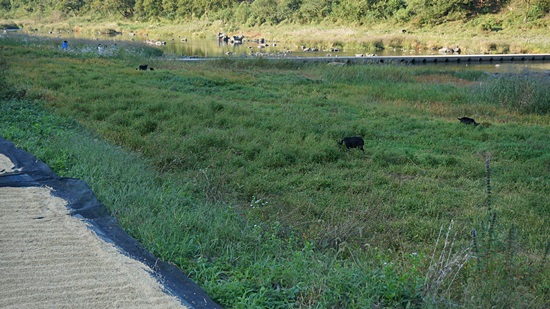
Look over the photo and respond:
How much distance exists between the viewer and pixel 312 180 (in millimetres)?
7184

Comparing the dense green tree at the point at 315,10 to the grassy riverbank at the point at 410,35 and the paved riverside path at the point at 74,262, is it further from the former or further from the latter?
the paved riverside path at the point at 74,262

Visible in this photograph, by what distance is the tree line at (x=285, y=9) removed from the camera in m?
49.6

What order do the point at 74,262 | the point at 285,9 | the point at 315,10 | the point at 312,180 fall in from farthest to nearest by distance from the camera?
1. the point at 285,9
2. the point at 315,10
3. the point at 312,180
4. the point at 74,262

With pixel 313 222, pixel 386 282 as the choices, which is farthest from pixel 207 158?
pixel 386 282

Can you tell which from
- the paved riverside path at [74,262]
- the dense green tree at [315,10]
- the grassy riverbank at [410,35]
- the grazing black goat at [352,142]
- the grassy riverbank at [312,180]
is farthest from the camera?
the dense green tree at [315,10]

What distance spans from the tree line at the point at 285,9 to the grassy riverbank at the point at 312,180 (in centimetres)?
3739

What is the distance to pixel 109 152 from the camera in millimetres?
6699

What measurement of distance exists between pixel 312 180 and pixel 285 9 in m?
59.7

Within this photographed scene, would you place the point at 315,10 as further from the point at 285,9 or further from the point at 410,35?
the point at 410,35

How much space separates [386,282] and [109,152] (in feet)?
14.9

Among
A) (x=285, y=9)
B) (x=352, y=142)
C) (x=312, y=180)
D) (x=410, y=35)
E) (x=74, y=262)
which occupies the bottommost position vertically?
(x=312, y=180)

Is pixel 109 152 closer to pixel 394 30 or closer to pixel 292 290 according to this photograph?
pixel 292 290

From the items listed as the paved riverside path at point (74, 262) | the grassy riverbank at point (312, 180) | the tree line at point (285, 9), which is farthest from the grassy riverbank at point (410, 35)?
the paved riverside path at point (74, 262)


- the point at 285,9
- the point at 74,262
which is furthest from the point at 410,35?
the point at 74,262
